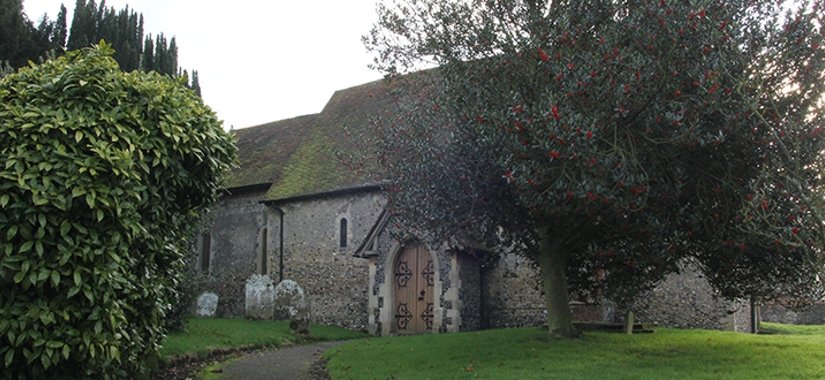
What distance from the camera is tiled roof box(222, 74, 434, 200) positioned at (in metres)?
24.7

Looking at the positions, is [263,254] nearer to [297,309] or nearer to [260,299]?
[260,299]

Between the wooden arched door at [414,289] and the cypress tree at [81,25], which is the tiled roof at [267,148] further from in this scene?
the wooden arched door at [414,289]

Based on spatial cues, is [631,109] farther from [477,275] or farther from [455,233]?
[477,275]

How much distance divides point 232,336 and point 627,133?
10446 mm

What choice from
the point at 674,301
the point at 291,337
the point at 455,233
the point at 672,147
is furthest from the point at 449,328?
the point at 672,147

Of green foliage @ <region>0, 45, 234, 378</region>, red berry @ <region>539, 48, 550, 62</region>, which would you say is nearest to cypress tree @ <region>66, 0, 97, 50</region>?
green foliage @ <region>0, 45, 234, 378</region>

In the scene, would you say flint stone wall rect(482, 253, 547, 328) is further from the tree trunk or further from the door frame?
the tree trunk

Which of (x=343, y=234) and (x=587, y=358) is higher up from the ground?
(x=343, y=234)

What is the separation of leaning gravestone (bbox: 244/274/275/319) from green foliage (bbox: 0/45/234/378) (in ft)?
39.6

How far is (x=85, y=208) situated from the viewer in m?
7.83

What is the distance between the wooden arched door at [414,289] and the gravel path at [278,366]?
17.6 feet

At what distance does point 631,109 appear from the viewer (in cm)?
1020

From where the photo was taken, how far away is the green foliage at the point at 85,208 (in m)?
7.57

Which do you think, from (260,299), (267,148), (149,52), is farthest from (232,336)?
(149,52)
